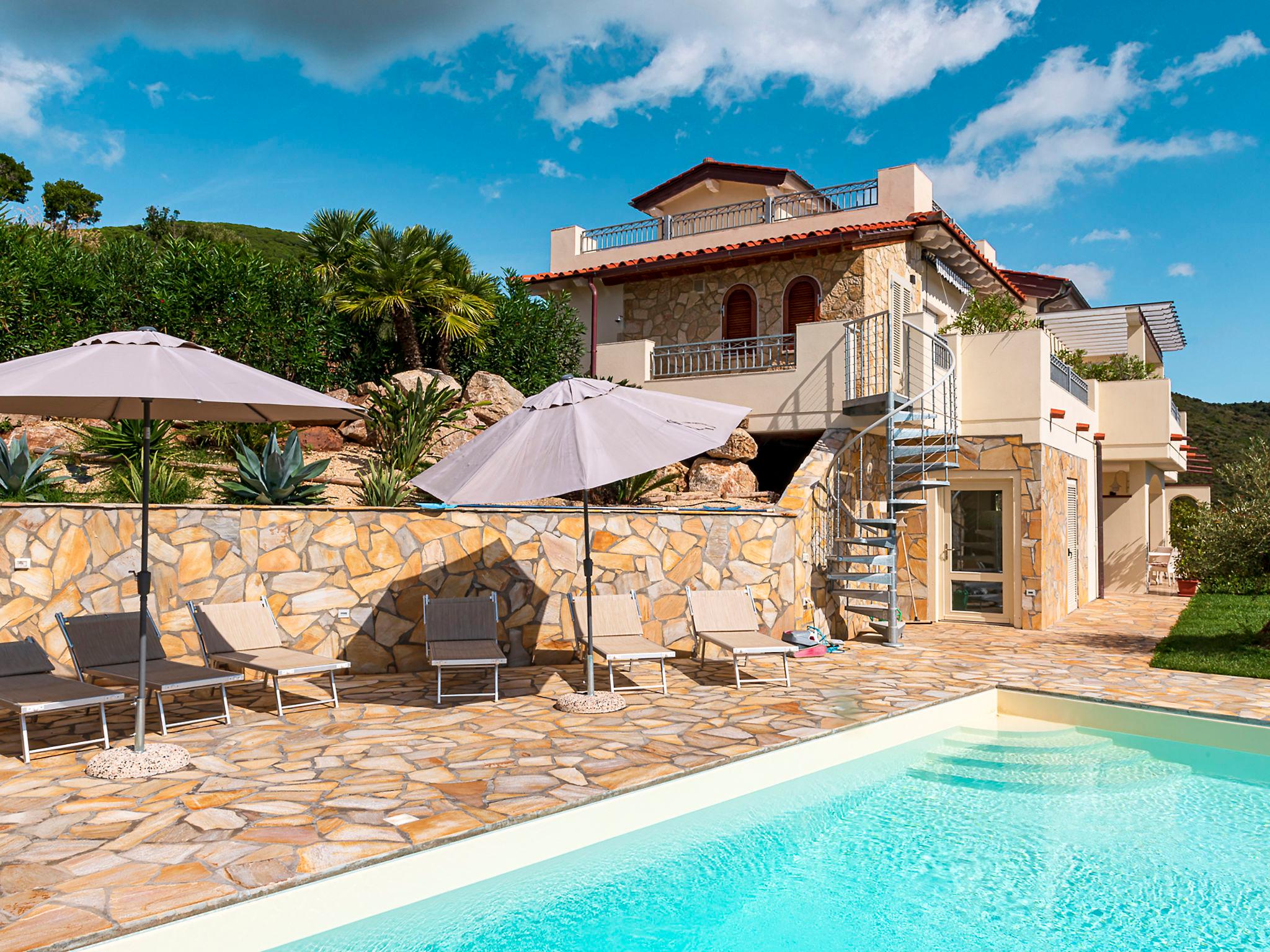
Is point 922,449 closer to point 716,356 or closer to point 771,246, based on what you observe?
point 716,356

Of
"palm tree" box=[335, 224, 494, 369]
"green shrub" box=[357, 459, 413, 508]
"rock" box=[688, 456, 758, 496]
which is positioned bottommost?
"green shrub" box=[357, 459, 413, 508]

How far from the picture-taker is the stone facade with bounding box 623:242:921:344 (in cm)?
1691

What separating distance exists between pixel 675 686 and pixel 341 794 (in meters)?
3.93

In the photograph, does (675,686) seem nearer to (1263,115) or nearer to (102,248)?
→ (102,248)

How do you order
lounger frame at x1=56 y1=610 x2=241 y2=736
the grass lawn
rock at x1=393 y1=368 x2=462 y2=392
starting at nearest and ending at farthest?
lounger frame at x1=56 y1=610 x2=241 y2=736, the grass lawn, rock at x1=393 y1=368 x2=462 y2=392

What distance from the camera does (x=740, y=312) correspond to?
59.7 ft

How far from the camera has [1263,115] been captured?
64.3ft

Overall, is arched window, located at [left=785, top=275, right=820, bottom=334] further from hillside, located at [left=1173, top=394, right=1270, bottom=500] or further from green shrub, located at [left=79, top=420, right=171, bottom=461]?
hillside, located at [left=1173, top=394, right=1270, bottom=500]

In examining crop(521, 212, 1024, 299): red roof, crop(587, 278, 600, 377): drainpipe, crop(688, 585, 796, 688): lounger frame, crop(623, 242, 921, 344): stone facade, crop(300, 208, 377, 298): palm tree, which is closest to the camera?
crop(688, 585, 796, 688): lounger frame

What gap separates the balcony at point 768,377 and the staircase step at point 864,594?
274 cm

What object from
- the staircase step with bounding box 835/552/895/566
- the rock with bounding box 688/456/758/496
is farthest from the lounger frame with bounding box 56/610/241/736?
the rock with bounding box 688/456/758/496

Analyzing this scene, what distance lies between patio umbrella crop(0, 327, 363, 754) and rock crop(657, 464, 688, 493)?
7.40 meters

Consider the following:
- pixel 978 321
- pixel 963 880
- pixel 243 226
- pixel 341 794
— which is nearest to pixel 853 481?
pixel 978 321

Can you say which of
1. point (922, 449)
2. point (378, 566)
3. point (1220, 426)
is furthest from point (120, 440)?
point (1220, 426)
